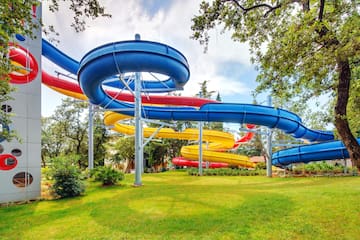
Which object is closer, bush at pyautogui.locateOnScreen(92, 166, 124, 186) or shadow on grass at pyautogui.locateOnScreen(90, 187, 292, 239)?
shadow on grass at pyautogui.locateOnScreen(90, 187, 292, 239)

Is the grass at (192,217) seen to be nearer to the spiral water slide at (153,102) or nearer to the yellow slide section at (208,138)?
the spiral water slide at (153,102)

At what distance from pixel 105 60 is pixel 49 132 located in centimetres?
1947

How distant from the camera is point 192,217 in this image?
496 cm

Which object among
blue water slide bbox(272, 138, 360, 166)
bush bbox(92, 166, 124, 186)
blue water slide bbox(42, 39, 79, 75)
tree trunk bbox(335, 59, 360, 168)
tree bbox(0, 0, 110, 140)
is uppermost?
blue water slide bbox(42, 39, 79, 75)

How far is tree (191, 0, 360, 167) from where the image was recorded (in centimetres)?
369

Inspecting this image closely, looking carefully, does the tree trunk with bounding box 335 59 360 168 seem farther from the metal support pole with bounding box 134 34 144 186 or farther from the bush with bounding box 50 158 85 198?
the bush with bounding box 50 158 85 198

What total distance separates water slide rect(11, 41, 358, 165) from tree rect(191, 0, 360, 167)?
2864 mm

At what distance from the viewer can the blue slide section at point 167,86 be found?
7.01 meters

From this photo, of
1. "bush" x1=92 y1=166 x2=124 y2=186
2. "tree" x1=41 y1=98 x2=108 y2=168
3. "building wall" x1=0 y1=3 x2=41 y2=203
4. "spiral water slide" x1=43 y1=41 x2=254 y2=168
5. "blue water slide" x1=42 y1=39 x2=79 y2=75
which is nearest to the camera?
"building wall" x1=0 y1=3 x2=41 y2=203

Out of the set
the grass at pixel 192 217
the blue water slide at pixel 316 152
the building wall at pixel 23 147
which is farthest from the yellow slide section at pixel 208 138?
the grass at pixel 192 217

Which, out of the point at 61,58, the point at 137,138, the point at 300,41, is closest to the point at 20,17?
the point at 300,41

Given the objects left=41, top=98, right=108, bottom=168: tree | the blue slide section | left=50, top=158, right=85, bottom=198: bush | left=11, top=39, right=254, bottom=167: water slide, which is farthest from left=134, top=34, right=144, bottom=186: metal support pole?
left=41, top=98, right=108, bottom=168: tree

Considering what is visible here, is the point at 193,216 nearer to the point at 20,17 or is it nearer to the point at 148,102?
the point at 20,17

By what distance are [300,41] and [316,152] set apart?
10.7 metres
